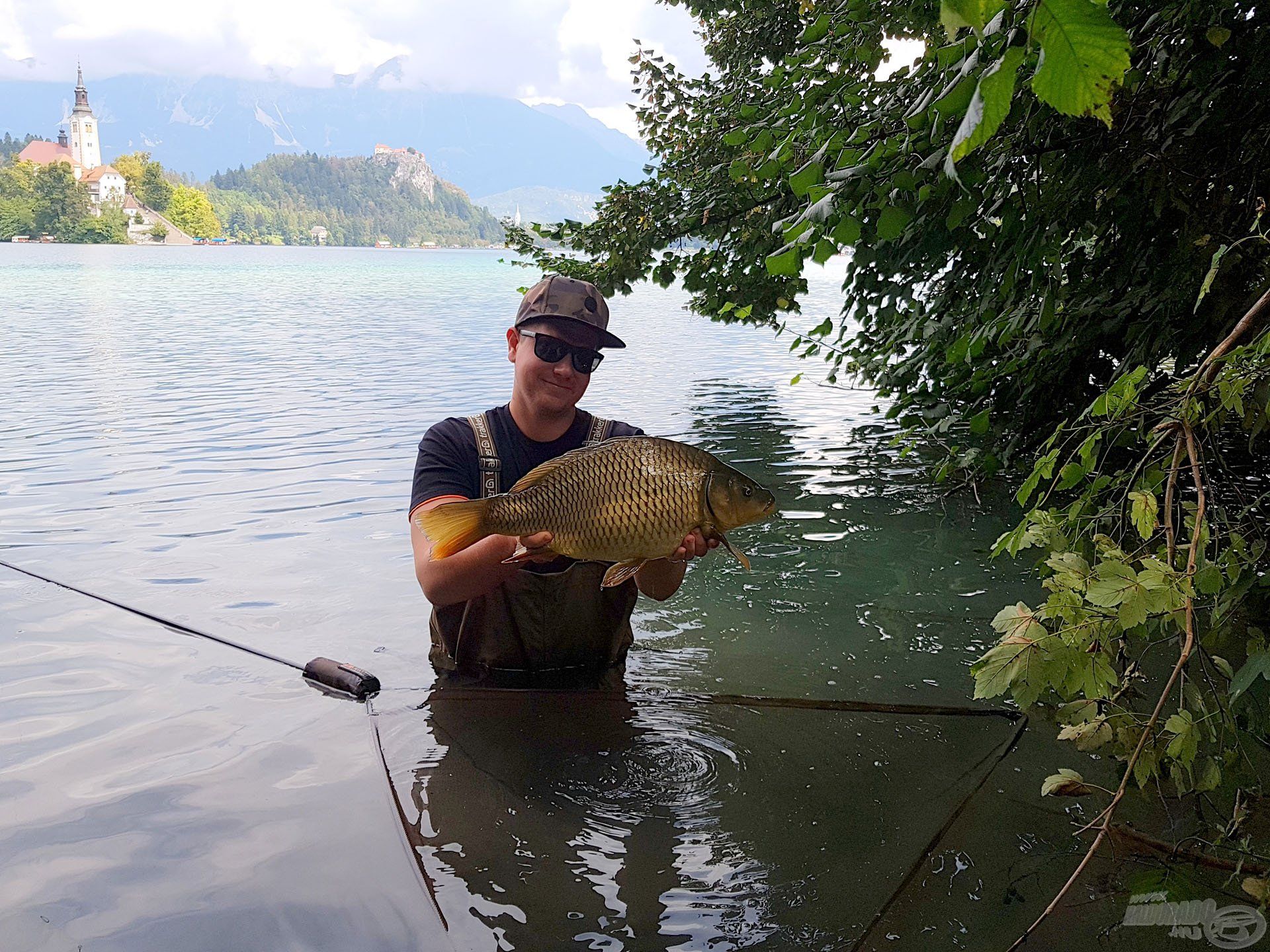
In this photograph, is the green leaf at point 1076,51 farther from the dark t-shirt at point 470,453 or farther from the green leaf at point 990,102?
the dark t-shirt at point 470,453

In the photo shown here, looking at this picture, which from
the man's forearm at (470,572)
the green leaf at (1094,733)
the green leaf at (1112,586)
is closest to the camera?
the green leaf at (1112,586)

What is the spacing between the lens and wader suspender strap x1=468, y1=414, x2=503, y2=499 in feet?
14.8

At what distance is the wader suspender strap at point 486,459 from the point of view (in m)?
4.52

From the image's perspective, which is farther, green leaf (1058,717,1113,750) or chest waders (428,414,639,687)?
chest waders (428,414,639,687)

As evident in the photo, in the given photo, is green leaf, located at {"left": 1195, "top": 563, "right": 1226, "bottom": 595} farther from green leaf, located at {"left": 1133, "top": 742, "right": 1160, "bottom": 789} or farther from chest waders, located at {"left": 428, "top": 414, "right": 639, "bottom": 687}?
chest waders, located at {"left": 428, "top": 414, "right": 639, "bottom": 687}

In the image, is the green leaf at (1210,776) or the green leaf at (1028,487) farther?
the green leaf at (1028,487)

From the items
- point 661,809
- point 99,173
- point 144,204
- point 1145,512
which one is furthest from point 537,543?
point 144,204

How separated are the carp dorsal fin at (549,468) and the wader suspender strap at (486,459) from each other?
0.71 meters

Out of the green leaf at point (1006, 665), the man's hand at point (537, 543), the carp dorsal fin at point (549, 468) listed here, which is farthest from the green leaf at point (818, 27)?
the green leaf at point (1006, 665)

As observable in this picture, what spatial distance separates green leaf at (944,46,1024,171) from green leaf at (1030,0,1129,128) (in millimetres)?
266

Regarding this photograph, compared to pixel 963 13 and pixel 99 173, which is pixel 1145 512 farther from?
pixel 99 173

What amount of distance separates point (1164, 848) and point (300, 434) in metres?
13.4

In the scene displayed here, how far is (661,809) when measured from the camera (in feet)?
12.9

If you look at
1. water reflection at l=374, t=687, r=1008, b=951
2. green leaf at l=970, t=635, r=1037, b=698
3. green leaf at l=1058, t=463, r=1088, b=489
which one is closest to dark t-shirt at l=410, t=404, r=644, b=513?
water reflection at l=374, t=687, r=1008, b=951
